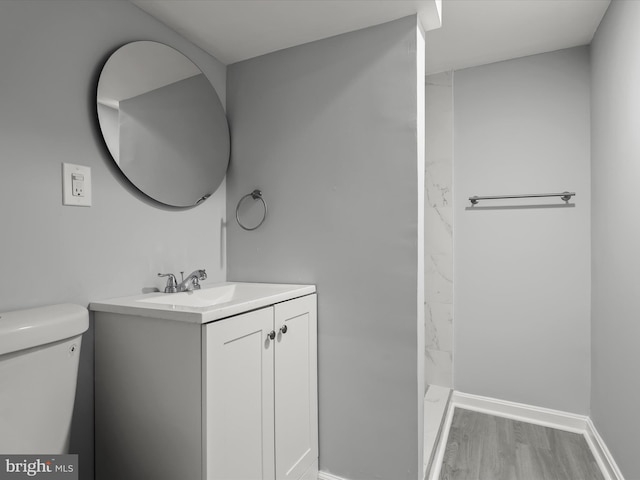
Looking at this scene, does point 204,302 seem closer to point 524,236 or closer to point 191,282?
point 191,282

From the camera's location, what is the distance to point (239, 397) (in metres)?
1.16

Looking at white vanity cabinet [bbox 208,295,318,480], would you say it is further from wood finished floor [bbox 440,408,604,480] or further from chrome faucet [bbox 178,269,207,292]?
wood finished floor [bbox 440,408,604,480]

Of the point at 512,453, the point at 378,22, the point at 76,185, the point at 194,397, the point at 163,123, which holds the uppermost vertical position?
the point at 378,22

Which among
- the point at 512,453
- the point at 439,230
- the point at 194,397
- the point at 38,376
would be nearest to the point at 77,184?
the point at 38,376

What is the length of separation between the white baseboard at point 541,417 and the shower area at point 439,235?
140 mm

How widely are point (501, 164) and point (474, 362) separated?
1.26 m

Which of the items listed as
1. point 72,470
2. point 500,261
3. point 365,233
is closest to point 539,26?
point 500,261

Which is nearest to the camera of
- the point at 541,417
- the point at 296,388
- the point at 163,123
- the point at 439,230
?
the point at 296,388

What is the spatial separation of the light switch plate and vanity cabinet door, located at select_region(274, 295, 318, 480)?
0.77 metres

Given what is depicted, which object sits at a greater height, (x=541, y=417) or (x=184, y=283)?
(x=184, y=283)

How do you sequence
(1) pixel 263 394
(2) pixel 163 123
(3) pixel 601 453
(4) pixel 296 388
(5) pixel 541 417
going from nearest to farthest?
(1) pixel 263 394
(4) pixel 296 388
(2) pixel 163 123
(3) pixel 601 453
(5) pixel 541 417

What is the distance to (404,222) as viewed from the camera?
4.87 ft

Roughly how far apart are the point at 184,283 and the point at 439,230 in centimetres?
164

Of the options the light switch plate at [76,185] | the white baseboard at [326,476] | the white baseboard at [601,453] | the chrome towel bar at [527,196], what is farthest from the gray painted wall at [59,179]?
the white baseboard at [601,453]
